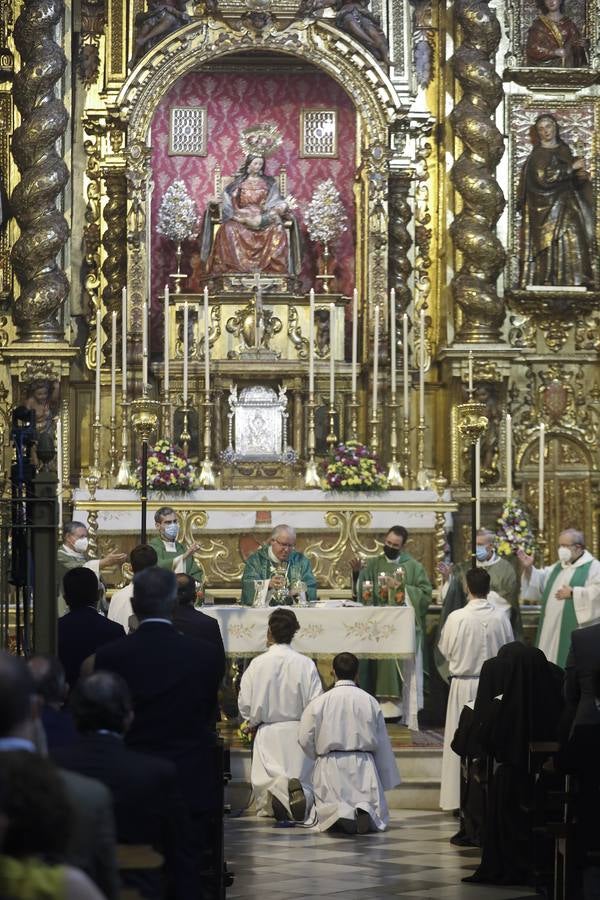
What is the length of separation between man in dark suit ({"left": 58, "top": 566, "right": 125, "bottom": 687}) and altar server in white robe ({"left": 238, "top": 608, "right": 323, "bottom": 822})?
3.76 m

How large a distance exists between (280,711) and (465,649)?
139 cm

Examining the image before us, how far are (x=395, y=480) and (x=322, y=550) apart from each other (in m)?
1.19

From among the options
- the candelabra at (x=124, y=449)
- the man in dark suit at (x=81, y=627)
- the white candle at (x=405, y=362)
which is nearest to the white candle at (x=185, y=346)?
the candelabra at (x=124, y=449)

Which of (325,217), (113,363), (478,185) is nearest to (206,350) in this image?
(113,363)

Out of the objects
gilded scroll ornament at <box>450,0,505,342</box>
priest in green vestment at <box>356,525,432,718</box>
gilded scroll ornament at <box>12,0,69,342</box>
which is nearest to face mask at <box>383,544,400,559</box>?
priest in green vestment at <box>356,525,432,718</box>

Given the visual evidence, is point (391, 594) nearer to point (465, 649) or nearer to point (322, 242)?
point (465, 649)

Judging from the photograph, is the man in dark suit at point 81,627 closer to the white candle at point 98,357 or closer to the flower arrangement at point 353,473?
the flower arrangement at point 353,473

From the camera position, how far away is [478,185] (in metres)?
18.3

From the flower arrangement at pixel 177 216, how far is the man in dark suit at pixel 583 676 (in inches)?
433

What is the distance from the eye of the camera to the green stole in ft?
48.9

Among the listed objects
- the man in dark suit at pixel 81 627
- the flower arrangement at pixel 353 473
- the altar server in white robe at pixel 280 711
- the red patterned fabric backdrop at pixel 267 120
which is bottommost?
the altar server in white robe at pixel 280 711

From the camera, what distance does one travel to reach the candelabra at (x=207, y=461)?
16.7m

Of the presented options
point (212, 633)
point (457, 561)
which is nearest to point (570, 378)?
point (457, 561)

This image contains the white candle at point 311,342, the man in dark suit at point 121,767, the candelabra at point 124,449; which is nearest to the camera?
the man in dark suit at point 121,767
